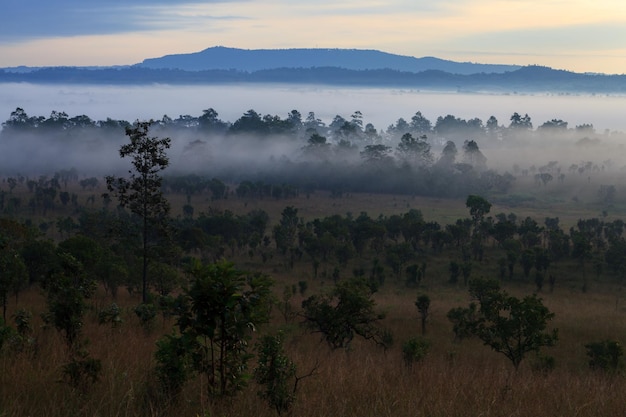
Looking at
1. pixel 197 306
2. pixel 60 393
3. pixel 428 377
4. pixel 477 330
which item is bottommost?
pixel 477 330

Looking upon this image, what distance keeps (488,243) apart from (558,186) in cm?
5404

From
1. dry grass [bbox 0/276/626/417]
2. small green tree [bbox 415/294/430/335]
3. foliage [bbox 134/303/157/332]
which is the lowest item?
small green tree [bbox 415/294/430/335]

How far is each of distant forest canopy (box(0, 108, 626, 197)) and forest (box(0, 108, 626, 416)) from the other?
26.7 inches

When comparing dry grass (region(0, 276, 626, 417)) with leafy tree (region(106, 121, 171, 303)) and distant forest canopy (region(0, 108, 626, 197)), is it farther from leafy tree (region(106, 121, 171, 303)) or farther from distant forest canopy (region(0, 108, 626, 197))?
distant forest canopy (region(0, 108, 626, 197))

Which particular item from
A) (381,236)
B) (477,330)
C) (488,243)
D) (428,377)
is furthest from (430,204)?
(428,377)

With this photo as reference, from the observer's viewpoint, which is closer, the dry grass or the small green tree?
the dry grass

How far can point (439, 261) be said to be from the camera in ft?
177

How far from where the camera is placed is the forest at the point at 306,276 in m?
6.35

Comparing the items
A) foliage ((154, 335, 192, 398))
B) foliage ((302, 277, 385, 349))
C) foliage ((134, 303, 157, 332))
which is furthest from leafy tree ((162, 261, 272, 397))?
foliage ((302, 277, 385, 349))

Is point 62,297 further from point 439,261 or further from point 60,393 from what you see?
point 439,261

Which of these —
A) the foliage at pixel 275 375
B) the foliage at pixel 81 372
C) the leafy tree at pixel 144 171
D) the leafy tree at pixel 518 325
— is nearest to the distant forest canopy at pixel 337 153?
the leafy tree at pixel 144 171

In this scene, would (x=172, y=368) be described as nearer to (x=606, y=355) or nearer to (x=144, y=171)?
(x=144, y=171)

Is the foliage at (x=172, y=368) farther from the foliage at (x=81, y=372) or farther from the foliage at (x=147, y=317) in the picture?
the foliage at (x=147, y=317)

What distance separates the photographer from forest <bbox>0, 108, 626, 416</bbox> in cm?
635
